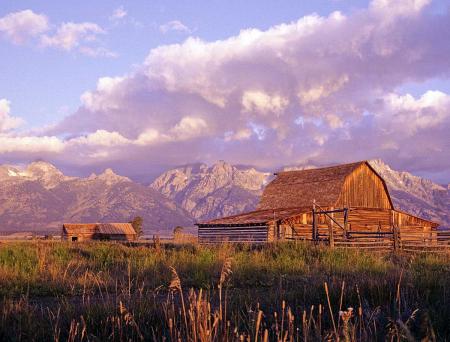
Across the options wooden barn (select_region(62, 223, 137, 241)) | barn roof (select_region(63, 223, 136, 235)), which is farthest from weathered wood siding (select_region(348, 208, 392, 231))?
barn roof (select_region(63, 223, 136, 235))

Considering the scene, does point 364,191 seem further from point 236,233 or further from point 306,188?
point 236,233

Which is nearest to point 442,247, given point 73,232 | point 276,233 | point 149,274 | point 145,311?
point 276,233

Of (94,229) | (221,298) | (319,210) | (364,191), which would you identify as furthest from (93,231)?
(221,298)

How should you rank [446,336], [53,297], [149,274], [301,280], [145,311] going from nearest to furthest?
[446,336] < [145,311] < [53,297] < [301,280] < [149,274]

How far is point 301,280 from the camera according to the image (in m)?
9.95

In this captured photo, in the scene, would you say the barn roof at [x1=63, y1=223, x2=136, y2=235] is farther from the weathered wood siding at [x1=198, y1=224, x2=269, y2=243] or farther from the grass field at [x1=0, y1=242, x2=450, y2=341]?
the grass field at [x1=0, y1=242, x2=450, y2=341]

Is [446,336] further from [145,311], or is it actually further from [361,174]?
[361,174]

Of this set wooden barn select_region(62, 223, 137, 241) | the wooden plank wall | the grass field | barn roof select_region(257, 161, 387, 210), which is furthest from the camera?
wooden barn select_region(62, 223, 137, 241)

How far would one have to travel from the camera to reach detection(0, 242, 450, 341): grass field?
426cm

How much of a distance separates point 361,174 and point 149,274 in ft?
112

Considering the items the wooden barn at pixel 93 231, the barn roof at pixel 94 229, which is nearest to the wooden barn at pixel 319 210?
the wooden barn at pixel 93 231

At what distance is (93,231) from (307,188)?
35.5m

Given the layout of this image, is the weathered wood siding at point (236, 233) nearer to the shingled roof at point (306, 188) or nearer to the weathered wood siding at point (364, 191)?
the shingled roof at point (306, 188)

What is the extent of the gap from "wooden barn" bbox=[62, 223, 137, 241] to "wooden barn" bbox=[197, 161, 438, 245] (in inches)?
1113
